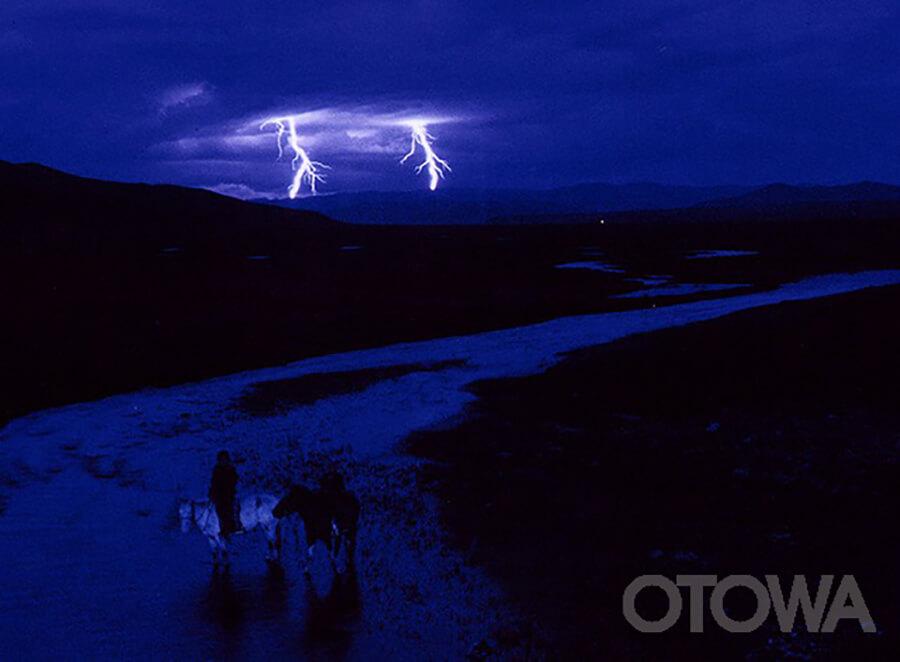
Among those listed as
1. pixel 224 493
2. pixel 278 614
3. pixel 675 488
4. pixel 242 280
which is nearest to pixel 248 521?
pixel 224 493

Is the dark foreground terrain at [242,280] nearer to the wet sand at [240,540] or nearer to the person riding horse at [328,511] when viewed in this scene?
the wet sand at [240,540]

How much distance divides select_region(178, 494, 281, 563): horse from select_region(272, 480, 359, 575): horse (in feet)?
1.69

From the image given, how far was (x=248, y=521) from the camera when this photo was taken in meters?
13.7

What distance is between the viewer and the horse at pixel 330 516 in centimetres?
1286

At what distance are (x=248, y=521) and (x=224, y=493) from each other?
2.22 feet

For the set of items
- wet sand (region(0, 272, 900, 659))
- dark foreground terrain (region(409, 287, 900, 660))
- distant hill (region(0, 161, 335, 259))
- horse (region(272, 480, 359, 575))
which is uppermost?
distant hill (region(0, 161, 335, 259))

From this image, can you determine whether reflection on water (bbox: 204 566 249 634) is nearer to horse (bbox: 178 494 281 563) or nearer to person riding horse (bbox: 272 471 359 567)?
horse (bbox: 178 494 281 563)

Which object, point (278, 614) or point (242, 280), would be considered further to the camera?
point (242, 280)

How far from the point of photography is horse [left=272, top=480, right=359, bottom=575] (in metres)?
12.9

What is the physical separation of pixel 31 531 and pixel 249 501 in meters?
4.77

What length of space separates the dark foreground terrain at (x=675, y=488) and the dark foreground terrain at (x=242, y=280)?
1442 centimetres

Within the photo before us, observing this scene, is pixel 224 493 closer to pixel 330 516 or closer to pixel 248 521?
pixel 248 521

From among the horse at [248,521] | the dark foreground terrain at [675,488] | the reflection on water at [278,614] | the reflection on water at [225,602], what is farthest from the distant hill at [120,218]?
the reflection on water at [278,614]

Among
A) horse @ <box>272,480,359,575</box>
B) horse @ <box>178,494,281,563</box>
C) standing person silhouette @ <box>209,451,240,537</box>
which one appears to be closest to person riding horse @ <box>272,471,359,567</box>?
horse @ <box>272,480,359,575</box>
